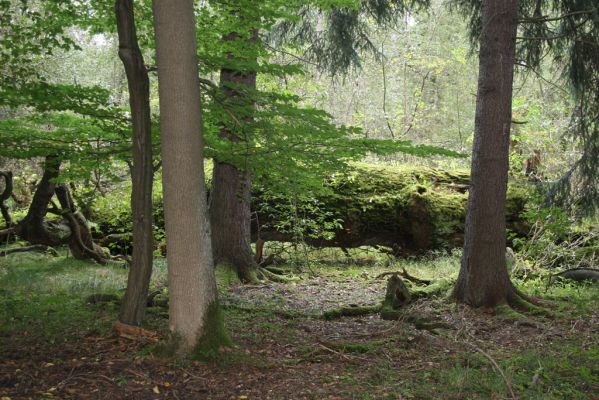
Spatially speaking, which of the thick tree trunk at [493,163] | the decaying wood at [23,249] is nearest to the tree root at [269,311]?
the thick tree trunk at [493,163]

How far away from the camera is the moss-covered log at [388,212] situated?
38.3 feet

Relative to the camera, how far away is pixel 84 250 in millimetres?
10383

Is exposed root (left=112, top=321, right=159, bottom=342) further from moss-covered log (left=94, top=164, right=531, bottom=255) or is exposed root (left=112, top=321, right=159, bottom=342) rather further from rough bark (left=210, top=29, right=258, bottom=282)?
moss-covered log (left=94, top=164, right=531, bottom=255)

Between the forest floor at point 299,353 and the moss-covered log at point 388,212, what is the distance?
3555mm

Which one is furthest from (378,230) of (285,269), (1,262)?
(1,262)

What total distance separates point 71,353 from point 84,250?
19.9 ft

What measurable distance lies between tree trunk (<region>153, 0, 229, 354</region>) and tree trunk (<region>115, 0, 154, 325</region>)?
71cm

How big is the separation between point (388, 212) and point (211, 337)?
7705 mm

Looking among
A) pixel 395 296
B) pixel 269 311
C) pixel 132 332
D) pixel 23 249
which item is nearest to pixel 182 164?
pixel 132 332

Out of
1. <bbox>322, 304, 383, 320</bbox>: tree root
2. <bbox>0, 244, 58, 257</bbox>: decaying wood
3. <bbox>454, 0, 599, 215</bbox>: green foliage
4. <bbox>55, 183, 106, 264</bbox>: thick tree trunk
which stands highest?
<bbox>454, 0, 599, 215</bbox>: green foliage

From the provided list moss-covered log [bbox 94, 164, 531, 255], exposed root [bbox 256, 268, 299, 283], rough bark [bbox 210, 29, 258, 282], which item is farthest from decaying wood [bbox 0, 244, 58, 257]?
exposed root [bbox 256, 268, 299, 283]

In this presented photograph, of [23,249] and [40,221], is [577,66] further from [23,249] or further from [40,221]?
[23,249]

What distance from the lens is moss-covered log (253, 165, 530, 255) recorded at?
11.7 m

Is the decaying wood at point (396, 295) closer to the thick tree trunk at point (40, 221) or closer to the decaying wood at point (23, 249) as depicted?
the thick tree trunk at point (40, 221)
